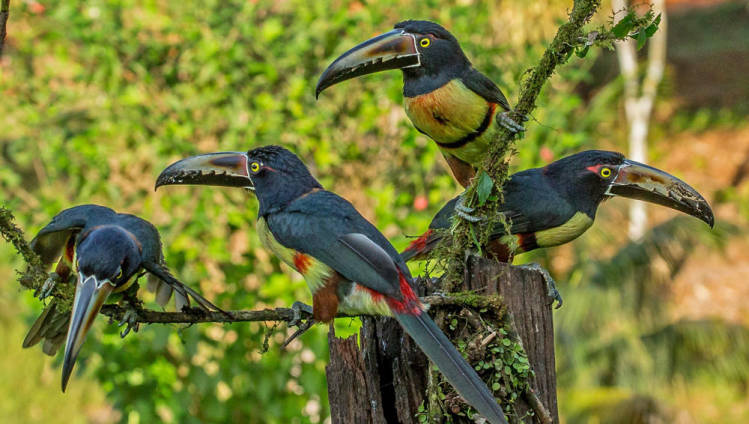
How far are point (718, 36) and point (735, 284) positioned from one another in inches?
228

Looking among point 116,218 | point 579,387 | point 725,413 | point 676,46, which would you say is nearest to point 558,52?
point 116,218

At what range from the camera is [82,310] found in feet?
10.6

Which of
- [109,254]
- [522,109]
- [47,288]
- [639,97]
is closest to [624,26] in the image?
[522,109]

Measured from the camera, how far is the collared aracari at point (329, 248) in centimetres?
289

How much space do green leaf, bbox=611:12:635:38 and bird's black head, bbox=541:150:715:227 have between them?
2.44 ft

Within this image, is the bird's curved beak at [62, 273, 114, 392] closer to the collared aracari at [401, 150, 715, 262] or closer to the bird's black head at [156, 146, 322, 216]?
the bird's black head at [156, 146, 322, 216]

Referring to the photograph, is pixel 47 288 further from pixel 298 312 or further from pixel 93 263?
pixel 298 312

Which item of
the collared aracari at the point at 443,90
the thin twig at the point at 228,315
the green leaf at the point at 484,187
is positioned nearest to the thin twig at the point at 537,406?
the thin twig at the point at 228,315

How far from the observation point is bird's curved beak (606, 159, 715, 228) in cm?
354

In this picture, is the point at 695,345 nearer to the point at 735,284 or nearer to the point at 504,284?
the point at 735,284

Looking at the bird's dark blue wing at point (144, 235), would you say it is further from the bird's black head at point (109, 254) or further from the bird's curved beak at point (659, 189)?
the bird's curved beak at point (659, 189)

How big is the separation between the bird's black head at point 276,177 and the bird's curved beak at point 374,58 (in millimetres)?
306

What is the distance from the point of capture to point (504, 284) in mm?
3180

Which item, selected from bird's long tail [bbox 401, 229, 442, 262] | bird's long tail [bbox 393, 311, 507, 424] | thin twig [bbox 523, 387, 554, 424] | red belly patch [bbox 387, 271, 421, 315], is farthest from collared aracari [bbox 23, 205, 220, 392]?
thin twig [bbox 523, 387, 554, 424]
